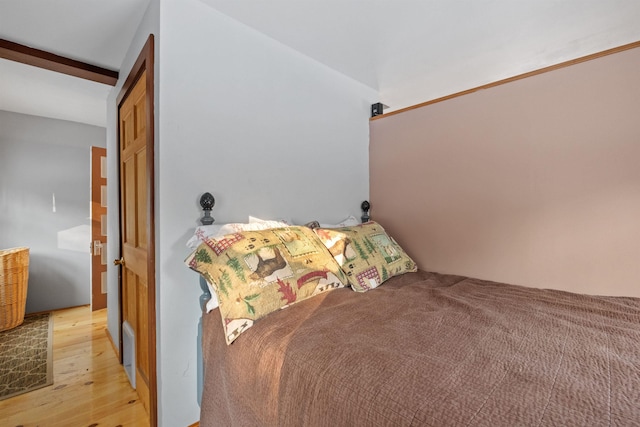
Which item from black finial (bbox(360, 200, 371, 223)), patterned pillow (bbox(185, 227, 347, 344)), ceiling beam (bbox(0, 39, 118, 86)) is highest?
ceiling beam (bbox(0, 39, 118, 86))

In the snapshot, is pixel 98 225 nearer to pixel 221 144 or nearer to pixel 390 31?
pixel 221 144

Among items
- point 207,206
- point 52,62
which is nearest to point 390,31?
point 207,206

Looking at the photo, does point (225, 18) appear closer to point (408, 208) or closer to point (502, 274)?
point (408, 208)

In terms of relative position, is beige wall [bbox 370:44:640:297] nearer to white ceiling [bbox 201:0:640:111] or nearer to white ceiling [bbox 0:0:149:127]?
white ceiling [bbox 201:0:640:111]

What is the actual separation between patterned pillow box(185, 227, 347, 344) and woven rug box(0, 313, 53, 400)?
5.79 ft

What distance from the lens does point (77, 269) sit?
11.6ft

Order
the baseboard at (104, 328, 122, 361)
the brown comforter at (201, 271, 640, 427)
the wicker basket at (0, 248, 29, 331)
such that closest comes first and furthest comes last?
the brown comforter at (201, 271, 640, 427) < the baseboard at (104, 328, 122, 361) < the wicker basket at (0, 248, 29, 331)

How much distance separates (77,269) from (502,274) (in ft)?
14.9

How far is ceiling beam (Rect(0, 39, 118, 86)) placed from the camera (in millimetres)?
1767

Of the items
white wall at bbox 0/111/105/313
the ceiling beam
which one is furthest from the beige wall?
white wall at bbox 0/111/105/313

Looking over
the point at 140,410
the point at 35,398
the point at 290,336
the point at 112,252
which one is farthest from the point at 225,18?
the point at 35,398

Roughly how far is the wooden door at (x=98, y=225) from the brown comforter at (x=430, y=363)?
8.73ft

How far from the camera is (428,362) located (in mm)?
774

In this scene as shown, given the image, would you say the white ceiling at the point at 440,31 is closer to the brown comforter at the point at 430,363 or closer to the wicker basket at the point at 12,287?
the brown comforter at the point at 430,363
